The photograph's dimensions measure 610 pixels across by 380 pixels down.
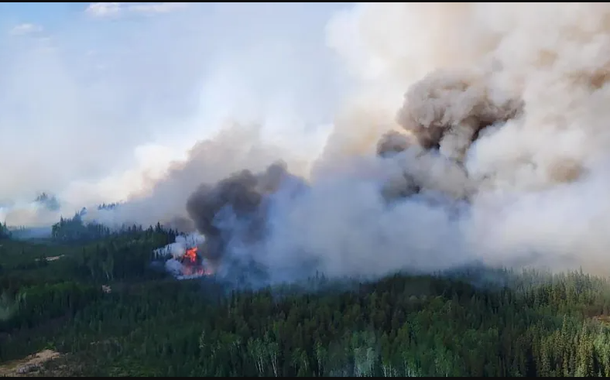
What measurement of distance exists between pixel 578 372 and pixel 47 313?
63.1 meters

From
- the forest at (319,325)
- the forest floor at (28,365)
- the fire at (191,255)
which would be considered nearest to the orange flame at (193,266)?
the fire at (191,255)

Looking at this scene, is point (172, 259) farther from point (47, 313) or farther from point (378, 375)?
point (378, 375)

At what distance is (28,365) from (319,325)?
99.4ft

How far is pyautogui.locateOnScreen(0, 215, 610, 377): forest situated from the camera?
68312 millimetres

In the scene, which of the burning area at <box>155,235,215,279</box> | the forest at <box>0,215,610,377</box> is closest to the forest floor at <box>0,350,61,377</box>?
the forest at <box>0,215,610,377</box>

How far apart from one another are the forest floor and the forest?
878mm

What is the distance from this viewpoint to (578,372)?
65.8 metres

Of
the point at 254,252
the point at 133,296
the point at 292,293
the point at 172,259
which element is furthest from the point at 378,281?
the point at 172,259

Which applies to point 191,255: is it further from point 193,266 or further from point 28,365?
point 28,365

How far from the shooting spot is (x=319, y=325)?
77000mm

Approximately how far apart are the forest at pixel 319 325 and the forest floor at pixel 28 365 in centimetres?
88

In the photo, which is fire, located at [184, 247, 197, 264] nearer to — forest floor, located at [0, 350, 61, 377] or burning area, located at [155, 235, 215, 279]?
burning area, located at [155, 235, 215, 279]

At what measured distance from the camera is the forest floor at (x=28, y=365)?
Answer: 229 ft

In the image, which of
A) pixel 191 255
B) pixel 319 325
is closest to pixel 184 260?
pixel 191 255
